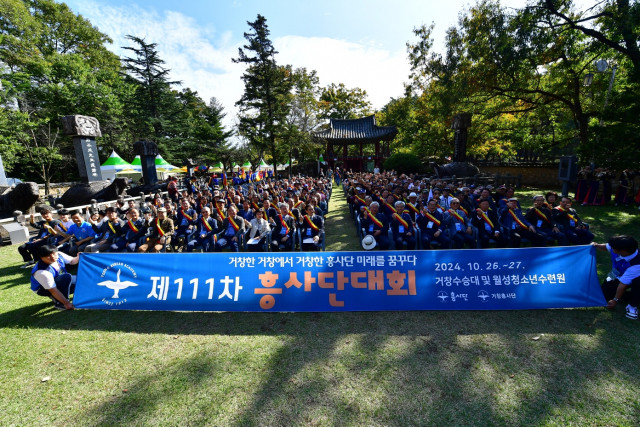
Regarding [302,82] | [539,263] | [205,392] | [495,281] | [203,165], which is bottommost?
[205,392]

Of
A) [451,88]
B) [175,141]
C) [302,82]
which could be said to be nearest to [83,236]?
[451,88]

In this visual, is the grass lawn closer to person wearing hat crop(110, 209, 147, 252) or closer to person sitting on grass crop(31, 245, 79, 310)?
person sitting on grass crop(31, 245, 79, 310)

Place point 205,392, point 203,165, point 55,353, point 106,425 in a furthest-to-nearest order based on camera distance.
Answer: point 203,165 → point 55,353 → point 205,392 → point 106,425

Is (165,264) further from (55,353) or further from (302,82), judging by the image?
(302,82)

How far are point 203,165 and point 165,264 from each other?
108 ft

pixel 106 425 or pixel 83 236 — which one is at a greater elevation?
pixel 83 236

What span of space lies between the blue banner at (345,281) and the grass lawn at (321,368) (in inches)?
10.0

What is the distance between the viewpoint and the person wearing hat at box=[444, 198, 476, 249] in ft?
20.4

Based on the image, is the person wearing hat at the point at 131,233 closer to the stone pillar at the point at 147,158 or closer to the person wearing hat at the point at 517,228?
the person wearing hat at the point at 517,228

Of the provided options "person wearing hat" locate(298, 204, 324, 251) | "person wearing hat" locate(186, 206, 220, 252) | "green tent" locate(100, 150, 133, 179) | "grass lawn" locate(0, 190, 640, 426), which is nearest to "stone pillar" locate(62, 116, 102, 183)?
"green tent" locate(100, 150, 133, 179)

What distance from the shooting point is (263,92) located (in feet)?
78.6

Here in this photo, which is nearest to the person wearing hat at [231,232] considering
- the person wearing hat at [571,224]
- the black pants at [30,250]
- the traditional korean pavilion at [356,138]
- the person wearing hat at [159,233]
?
the person wearing hat at [159,233]

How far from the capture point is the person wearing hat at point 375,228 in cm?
643

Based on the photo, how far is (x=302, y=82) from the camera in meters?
38.9
